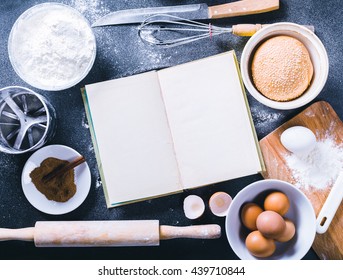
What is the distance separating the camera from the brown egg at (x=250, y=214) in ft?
3.00

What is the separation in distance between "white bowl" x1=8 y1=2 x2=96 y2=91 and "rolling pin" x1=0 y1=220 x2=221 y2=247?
0.26m

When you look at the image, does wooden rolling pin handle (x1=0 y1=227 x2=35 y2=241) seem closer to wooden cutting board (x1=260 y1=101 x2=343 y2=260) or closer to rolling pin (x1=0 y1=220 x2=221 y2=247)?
rolling pin (x1=0 y1=220 x2=221 y2=247)

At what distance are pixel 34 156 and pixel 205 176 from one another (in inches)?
13.3

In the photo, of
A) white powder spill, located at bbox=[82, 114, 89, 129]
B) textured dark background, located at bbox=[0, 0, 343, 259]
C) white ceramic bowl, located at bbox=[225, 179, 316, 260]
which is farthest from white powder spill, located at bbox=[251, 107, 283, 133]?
white powder spill, located at bbox=[82, 114, 89, 129]

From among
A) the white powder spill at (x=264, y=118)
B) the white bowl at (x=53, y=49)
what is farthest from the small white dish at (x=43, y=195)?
the white powder spill at (x=264, y=118)

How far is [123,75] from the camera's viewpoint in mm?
1000

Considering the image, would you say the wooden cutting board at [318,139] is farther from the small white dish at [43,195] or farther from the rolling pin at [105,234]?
the small white dish at [43,195]

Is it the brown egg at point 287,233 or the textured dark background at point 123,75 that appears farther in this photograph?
the textured dark background at point 123,75

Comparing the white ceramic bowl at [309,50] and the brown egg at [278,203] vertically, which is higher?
the white ceramic bowl at [309,50]

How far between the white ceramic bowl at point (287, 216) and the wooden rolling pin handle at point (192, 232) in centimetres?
3

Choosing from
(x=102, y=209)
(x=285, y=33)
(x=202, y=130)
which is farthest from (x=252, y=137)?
(x=102, y=209)

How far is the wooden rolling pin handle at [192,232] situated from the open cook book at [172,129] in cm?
8

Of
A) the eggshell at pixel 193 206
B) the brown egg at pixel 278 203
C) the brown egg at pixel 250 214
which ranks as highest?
the brown egg at pixel 278 203

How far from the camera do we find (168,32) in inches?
39.4
